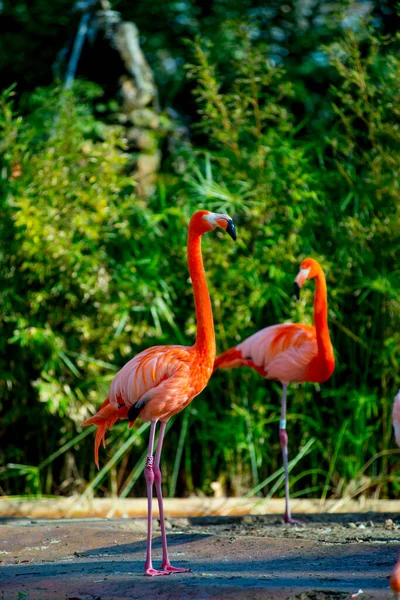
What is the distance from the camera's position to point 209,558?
3488 mm

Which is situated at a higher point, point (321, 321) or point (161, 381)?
point (161, 381)

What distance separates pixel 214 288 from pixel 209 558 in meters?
2.30

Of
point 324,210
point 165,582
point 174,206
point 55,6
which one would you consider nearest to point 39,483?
point 174,206

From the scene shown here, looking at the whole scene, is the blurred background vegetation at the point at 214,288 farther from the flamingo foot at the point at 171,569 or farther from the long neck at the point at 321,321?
the flamingo foot at the point at 171,569

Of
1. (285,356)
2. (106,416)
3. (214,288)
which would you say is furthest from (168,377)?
(214,288)

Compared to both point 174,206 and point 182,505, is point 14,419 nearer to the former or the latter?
point 182,505

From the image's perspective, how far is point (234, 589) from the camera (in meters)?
2.72

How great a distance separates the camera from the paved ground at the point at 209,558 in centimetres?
277

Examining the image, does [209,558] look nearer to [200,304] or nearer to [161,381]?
[161,381]

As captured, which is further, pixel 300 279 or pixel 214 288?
pixel 214 288

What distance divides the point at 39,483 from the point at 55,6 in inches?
206

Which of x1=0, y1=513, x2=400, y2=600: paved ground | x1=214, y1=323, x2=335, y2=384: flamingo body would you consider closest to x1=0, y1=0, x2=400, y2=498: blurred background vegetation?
x1=214, y1=323, x2=335, y2=384: flamingo body

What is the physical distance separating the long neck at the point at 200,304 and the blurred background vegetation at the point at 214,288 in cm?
190

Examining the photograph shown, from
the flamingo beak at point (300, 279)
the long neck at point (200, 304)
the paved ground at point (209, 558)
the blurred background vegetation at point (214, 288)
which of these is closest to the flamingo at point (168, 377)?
the long neck at point (200, 304)
